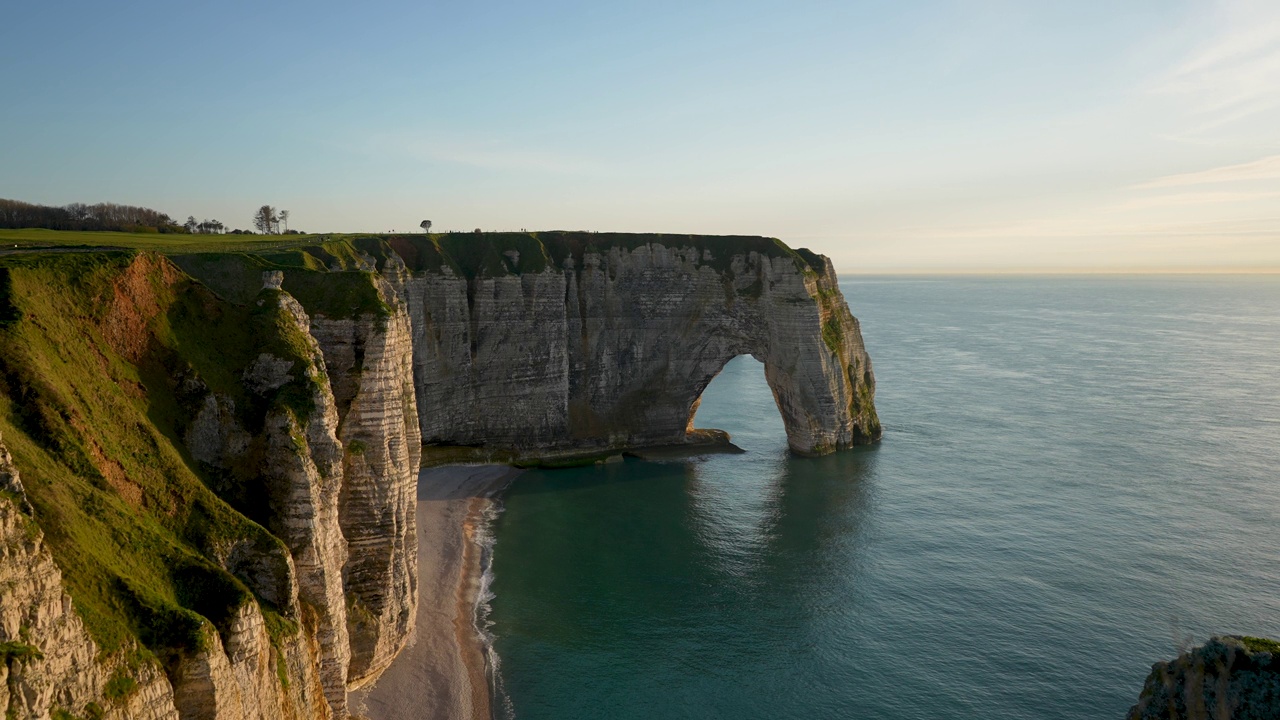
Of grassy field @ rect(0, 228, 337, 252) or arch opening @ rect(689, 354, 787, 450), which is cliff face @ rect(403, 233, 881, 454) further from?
grassy field @ rect(0, 228, 337, 252)

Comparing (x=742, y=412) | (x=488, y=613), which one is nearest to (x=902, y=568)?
(x=488, y=613)

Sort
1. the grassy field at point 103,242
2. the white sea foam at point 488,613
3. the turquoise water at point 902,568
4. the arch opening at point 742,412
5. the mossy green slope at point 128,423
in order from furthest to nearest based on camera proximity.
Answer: the arch opening at point 742,412
the grassy field at point 103,242
the turquoise water at point 902,568
the white sea foam at point 488,613
the mossy green slope at point 128,423

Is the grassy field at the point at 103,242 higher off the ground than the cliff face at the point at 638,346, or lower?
higher

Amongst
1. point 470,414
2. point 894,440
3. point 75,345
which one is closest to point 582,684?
point 75,345

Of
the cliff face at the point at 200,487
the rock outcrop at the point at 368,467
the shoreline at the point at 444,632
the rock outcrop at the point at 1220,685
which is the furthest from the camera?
the shoreline at the point at 444,632

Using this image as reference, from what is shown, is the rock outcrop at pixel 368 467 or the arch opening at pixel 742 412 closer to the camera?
the rock outcrop at pixel 368 467

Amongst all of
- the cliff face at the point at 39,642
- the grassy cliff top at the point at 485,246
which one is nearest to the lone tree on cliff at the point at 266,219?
the grassy cliff top at the point at 485,246

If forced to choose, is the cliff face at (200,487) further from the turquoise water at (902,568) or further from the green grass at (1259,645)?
the green grass at (1259,645)

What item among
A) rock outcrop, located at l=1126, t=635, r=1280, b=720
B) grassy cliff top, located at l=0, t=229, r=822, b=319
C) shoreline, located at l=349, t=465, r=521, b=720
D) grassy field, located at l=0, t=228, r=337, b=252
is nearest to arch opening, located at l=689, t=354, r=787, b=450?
grassy cliff top, located at l=0, t=229, r=822, b=319

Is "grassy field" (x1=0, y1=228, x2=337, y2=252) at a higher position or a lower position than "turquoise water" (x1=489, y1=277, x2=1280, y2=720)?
higher
